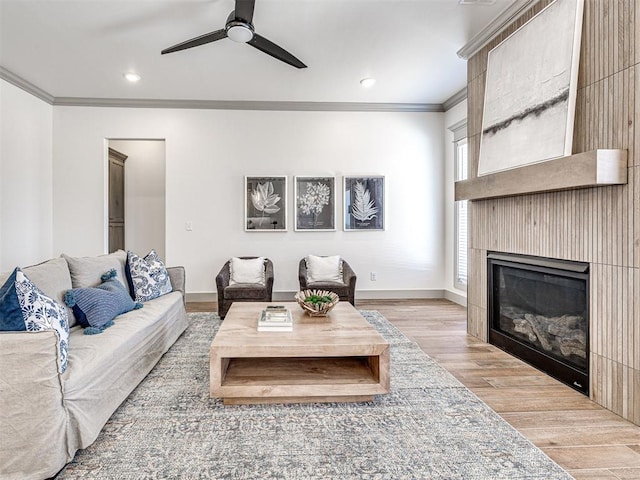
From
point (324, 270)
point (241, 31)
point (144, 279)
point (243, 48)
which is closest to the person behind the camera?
point (241, 31)

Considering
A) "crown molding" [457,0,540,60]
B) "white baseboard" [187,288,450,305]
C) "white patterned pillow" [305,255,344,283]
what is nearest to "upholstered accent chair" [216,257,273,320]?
"white patterned pillow" [305,255,344,283]

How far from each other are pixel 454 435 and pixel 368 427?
44 centimetres

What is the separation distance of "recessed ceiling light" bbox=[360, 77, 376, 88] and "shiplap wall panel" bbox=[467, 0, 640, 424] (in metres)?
2.04

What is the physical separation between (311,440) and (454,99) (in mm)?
4806

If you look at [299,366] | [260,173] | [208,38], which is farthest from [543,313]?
[260,173]

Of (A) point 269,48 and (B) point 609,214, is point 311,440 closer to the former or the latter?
(B) point 609,214

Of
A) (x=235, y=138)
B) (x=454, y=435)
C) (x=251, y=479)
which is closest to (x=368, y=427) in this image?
(x=454, y=435)

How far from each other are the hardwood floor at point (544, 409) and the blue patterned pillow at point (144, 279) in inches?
97.2

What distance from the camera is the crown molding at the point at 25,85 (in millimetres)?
4270

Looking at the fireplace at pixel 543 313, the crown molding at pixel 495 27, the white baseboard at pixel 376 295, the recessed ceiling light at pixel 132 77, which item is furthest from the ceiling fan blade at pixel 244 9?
the white baseboard at pixel 376 295

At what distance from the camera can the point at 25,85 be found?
459 cm

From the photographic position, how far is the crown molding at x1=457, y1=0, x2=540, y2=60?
2.95m

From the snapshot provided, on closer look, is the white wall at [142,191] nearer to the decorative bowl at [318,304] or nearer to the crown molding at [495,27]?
the decorative bowl at [318,304]

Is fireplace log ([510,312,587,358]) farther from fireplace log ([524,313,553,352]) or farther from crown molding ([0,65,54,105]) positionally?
crown molding ([0,65,54,105])
